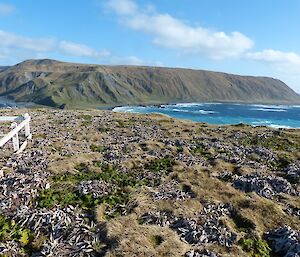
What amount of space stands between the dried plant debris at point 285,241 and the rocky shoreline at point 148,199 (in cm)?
4

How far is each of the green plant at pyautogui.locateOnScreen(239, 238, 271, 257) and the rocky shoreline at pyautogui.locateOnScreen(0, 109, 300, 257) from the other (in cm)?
4

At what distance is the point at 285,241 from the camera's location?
1252cm

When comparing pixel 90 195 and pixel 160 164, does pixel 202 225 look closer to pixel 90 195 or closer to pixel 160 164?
pixel 90 195

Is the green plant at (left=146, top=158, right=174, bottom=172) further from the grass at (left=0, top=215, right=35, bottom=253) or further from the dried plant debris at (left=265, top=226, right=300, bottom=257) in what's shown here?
the grass at (left=0, top=215, right=35, bottom=253)

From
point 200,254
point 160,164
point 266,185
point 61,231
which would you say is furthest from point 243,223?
point 160,164

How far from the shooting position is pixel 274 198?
55.0 feet

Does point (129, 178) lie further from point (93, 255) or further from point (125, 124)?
point (125, 124)

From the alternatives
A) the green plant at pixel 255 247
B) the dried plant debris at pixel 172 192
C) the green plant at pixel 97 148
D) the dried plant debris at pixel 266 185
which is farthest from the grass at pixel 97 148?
the green plant at pixel 255 247

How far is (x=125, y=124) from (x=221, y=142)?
41.2 ft

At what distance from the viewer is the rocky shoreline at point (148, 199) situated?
475 inches

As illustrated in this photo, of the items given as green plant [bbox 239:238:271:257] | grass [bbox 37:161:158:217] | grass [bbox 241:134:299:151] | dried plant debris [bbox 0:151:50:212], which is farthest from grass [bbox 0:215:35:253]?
grass [bbox 241:134:299:151]

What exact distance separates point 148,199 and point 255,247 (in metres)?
5.34

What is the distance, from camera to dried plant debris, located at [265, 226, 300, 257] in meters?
11.9

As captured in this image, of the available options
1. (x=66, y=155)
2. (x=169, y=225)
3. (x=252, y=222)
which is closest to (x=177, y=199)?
(x=169, y=225)
